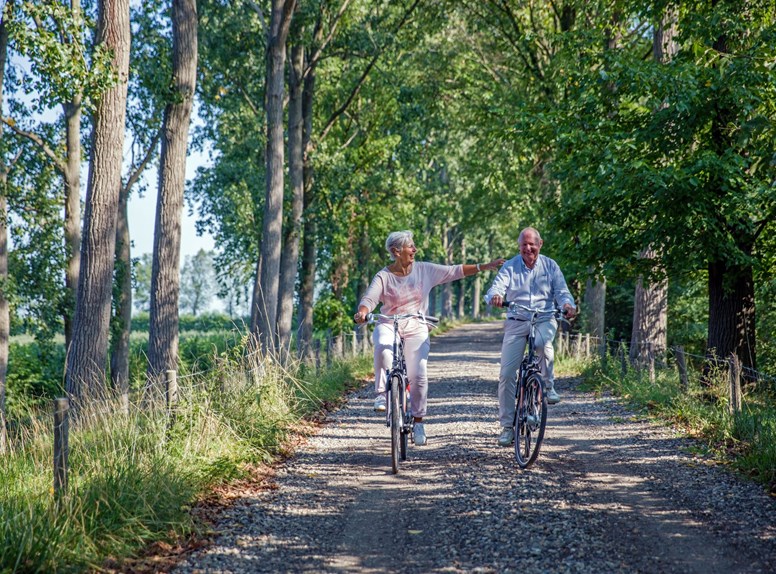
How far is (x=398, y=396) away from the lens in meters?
7.58

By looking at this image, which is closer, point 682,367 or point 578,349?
point 682,367

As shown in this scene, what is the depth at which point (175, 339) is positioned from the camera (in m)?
12.2

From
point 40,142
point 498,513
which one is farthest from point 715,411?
point 40,142

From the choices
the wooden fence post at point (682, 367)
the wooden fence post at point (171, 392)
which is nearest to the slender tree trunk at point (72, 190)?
the wooden fence post at point (171, 392)

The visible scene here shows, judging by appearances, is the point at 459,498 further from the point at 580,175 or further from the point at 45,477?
the point at 580,175

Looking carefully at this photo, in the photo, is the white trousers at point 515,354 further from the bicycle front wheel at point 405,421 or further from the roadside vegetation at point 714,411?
the roadside vegetation at point 714,411

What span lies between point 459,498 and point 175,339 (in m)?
7.10

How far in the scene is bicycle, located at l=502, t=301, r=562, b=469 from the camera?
283 inches

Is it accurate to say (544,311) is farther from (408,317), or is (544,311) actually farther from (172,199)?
(172,199)

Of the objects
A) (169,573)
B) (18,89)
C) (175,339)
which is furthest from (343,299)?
(169,573)

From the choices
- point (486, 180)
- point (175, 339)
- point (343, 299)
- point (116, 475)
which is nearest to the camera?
point (116, 475)

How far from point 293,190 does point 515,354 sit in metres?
13.7

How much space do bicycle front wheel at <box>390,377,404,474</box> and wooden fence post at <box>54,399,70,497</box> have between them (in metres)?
2.89

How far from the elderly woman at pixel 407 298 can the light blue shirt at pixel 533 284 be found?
0.17m
